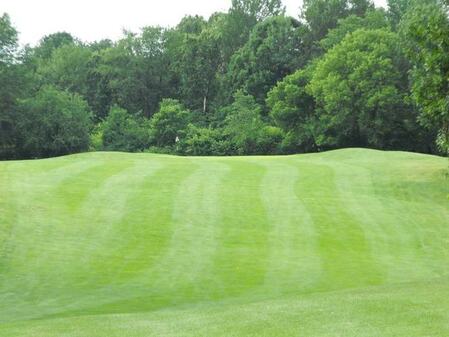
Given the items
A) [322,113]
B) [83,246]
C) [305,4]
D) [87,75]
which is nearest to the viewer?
[83,246]

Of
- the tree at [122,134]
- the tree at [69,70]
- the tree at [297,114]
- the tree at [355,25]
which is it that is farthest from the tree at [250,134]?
the tree at [69,70]

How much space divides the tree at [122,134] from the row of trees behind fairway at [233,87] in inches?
5.7

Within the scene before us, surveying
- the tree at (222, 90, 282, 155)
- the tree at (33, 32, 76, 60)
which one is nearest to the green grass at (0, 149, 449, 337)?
the tree at (222, 90, 282, 155)

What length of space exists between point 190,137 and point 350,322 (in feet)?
213

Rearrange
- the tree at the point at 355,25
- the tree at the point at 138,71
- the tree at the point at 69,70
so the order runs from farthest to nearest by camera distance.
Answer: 1. the tree at the point at 69,70
2. the tree at the point at 138,71
3. the tree at the point at 355,25

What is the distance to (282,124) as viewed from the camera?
67.2 metres

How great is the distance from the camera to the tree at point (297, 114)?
6600cm

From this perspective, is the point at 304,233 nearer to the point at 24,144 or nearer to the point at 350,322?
the point at 350,322

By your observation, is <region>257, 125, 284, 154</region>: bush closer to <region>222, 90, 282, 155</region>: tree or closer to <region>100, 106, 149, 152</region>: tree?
<region>222, 90, 282, 155</region>: tree

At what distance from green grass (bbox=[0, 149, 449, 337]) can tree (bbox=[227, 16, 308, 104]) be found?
47366mm

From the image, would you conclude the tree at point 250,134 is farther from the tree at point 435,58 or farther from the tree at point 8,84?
the tree at point 435,58

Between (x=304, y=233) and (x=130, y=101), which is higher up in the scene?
(x=130, y=101)

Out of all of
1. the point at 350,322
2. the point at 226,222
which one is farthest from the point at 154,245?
the point at 350,322

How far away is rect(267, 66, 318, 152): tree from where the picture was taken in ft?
217
